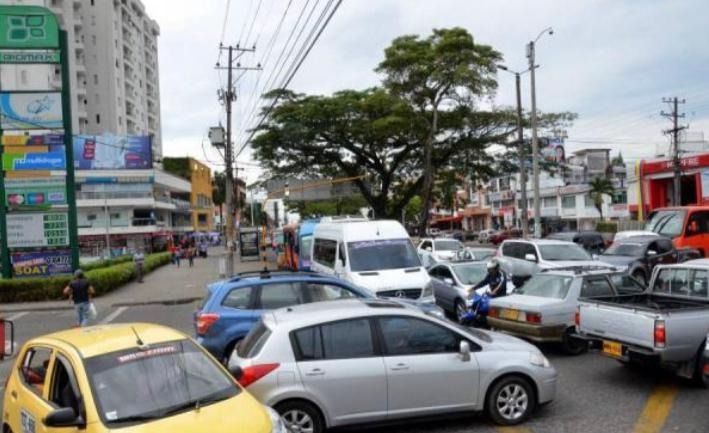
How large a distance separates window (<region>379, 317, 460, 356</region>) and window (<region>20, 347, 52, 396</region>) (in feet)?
10.6

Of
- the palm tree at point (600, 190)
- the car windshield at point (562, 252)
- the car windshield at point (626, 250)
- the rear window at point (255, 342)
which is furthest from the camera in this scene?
the palm tree at point (600, 190)

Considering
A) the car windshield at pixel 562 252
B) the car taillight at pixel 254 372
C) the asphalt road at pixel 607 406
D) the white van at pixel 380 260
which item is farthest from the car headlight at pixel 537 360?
the car windshield at pixel 562 252

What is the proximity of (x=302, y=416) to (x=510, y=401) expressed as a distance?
2309 mm

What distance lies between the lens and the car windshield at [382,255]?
15.1m

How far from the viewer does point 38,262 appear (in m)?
24.5

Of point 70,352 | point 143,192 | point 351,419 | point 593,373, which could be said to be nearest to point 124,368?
point 70,352

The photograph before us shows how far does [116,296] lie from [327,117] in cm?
1709

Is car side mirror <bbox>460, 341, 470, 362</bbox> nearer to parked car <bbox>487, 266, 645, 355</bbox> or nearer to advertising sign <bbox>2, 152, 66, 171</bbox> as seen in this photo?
parked car <bbox>487, 266, 645, 355</bbox>

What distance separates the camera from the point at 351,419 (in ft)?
21.8

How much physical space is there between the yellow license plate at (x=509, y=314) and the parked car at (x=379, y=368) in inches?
134

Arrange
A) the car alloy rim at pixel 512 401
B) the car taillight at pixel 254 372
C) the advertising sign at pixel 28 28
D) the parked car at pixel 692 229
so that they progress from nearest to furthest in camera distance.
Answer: the car taillight at pixel 254 372 → the car alloy rim at pixel 512 401 → the advertising sign at pixel 28 28 → the parked car at pixel 692 229

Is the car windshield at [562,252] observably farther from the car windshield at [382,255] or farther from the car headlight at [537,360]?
Result: the car headlight at [537,360]

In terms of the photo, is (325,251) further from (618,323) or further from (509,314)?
(618,323)

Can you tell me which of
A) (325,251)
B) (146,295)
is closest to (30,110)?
(146,295)
